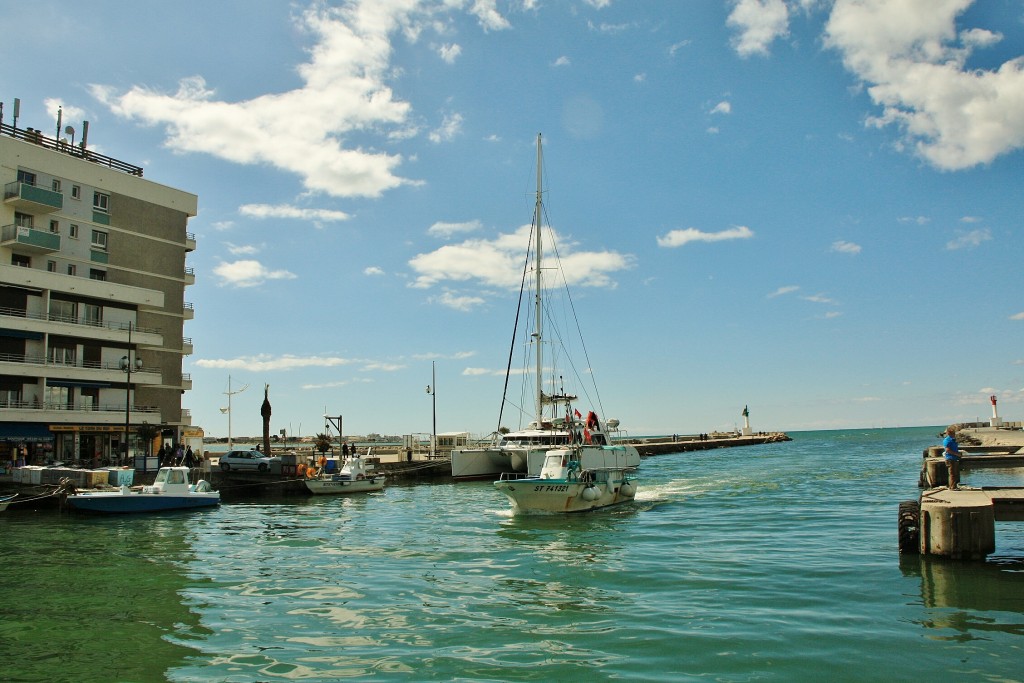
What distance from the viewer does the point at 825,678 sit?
1032 centimetres

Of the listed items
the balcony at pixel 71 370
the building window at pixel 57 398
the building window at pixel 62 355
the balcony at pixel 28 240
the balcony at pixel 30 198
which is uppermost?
the balcony at pixel 30 198

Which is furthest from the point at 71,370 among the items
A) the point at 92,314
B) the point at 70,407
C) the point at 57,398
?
the point at 92,314

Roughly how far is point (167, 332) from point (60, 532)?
110ft

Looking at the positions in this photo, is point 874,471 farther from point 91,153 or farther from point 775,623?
point 91,153

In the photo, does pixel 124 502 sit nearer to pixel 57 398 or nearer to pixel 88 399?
pixel 57 398

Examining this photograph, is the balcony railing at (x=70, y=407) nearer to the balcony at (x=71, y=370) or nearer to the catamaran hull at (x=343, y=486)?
the balcony at (x=71, y=370)

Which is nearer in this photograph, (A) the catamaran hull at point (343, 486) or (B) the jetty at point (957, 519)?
(B) the jetty at point (957, 519)

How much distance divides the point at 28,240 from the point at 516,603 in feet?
158

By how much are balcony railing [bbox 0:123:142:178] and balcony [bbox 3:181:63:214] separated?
15.0 ft

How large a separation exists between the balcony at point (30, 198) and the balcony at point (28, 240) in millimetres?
1374

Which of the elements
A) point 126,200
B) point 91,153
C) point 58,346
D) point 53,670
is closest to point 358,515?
point 53,670

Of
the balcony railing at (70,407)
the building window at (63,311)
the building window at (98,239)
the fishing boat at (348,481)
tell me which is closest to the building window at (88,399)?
the balcony railing at (70,407)

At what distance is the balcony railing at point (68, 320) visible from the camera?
159 ft

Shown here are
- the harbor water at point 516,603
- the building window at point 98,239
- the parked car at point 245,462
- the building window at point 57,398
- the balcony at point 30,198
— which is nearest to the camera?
the harbor water at point 516,603
